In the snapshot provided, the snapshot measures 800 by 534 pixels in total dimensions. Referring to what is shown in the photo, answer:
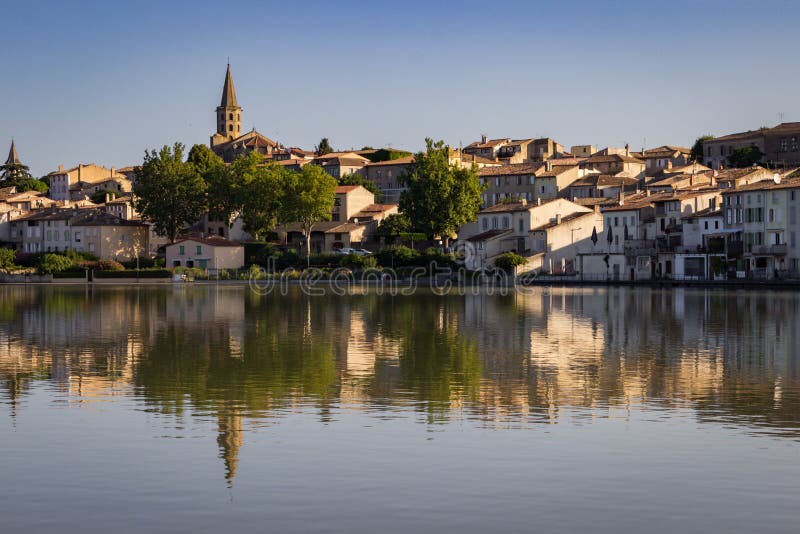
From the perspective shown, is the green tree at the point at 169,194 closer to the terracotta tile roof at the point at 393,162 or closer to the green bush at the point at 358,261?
the green bush at the point at 358,261

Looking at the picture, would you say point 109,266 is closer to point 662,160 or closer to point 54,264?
point 54,264

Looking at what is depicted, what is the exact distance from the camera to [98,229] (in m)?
132

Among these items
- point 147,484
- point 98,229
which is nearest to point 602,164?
point 98,229

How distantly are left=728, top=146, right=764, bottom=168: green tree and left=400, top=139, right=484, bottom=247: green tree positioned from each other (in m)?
39.7

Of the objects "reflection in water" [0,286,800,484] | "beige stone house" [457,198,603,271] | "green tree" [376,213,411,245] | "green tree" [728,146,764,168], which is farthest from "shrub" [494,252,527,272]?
"green tree" [728,146,764,168]

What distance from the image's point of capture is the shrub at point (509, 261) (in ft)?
344

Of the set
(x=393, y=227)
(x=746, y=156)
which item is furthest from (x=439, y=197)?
(x=746, y=156)

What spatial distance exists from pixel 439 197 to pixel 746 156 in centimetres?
4589

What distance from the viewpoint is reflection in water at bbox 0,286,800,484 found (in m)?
23.5

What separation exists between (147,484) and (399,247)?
3820 inches

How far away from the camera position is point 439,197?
4619 inches

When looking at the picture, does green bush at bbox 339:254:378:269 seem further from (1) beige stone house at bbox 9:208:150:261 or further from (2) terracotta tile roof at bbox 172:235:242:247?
(1) beige stone house at bbox 9:208:150:261

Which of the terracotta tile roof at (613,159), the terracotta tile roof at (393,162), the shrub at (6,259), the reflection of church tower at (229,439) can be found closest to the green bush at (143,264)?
the shrub at (6,259)

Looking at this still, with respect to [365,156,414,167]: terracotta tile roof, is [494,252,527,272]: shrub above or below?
below
